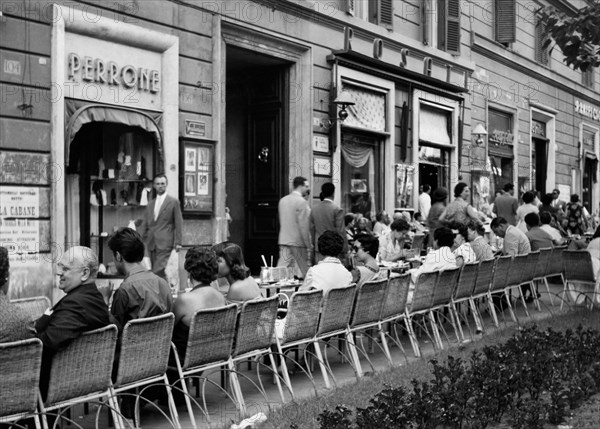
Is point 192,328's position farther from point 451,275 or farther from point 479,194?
point 479,194

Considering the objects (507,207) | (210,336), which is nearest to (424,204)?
(507,207)

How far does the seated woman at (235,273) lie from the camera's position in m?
7.50

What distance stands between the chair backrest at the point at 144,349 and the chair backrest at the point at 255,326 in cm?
78

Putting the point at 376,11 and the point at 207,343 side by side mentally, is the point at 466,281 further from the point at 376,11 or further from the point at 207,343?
the point at 376,11

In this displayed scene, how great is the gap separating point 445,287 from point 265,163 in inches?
288

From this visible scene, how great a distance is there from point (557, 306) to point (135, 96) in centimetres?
673

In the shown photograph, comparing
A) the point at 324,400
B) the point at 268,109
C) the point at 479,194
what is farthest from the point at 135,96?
the point at 479,194

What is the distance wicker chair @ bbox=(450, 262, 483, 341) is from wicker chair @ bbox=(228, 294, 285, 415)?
11.6 feet

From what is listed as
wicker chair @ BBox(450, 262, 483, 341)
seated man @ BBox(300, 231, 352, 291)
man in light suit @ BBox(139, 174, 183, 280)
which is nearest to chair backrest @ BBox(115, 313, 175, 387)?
seated man @ BBox(300, 231, 352, 291)

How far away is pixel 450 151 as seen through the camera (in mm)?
21641

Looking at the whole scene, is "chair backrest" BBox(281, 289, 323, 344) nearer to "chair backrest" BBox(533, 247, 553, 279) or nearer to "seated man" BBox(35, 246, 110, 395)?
"seated man" BBox(35, 246, 110, 395)

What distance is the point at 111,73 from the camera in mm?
11602

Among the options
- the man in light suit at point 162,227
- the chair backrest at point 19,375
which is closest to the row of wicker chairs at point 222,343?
the chair backrest at point 19,375

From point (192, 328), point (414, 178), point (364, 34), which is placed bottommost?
point (192, 328)
